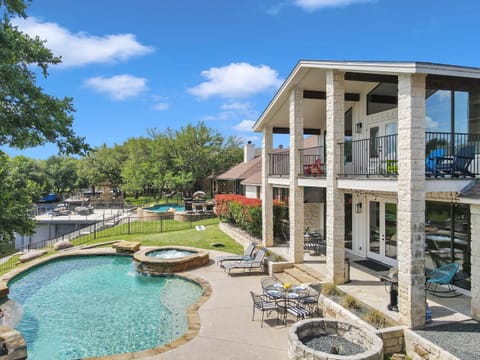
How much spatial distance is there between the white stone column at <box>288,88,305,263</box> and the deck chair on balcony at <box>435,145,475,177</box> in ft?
20.6

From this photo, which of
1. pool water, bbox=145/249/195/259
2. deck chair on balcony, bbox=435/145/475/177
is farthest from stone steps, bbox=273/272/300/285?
deck chair on balcony, bbox=435/145/475/177

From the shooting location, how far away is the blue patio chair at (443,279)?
32.7ft

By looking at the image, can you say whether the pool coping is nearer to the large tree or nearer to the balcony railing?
the large tree

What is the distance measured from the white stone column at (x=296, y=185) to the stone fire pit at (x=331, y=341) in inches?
257

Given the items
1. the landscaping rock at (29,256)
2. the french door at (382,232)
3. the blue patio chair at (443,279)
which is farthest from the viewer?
the landscaping rock at (29,256)

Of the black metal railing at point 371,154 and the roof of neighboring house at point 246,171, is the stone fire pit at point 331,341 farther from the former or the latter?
the roof of neighboring house at point 246,171

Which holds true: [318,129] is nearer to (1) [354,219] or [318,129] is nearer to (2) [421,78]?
(1) [354,219]

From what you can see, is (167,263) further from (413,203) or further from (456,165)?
(456,165)

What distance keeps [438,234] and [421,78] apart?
562 centimetres

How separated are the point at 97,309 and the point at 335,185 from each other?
31.7 feet

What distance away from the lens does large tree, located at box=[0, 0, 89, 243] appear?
6734mm

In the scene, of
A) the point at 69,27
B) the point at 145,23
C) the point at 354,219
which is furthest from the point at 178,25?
the point at 354,219

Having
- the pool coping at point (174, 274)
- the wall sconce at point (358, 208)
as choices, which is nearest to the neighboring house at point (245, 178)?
the wall sconce at point (358, 208)

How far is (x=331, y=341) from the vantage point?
27.3 feet
